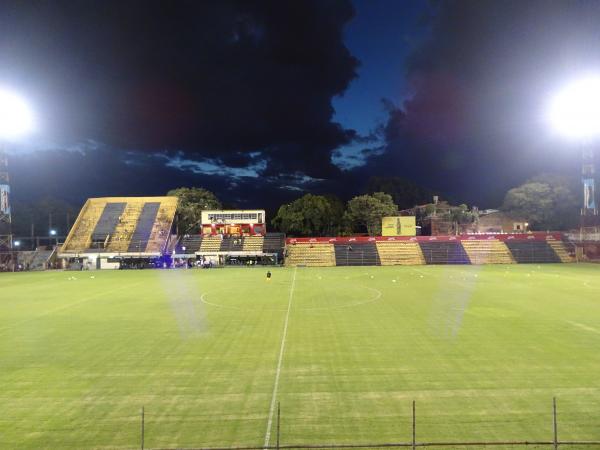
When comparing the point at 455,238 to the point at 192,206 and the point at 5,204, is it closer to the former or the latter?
the point at 192,206

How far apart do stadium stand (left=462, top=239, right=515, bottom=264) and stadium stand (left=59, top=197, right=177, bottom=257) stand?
43788 millimetres

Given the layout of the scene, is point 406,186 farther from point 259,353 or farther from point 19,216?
point 259,353

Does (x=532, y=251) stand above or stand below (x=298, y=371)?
Answer: above

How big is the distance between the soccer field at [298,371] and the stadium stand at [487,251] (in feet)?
112

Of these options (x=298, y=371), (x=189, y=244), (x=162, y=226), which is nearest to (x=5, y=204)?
(x=162, y=226)

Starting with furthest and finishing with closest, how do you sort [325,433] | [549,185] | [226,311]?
[549,185] < [226,311] < [325,433]

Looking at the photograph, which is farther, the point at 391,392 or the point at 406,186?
the point at 406,186

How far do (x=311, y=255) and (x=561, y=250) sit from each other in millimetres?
33948

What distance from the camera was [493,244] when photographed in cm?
5838

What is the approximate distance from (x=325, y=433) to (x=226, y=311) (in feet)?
44.6

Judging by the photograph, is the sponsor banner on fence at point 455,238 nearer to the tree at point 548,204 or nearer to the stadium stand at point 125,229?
the tree at point 548,204

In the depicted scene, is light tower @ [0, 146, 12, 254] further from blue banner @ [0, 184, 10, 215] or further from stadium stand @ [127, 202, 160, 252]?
stadium stand @ [127, 202, 160, 252]

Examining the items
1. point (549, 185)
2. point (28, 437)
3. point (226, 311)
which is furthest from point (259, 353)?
point (549, 185)

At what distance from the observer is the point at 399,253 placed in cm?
5800
